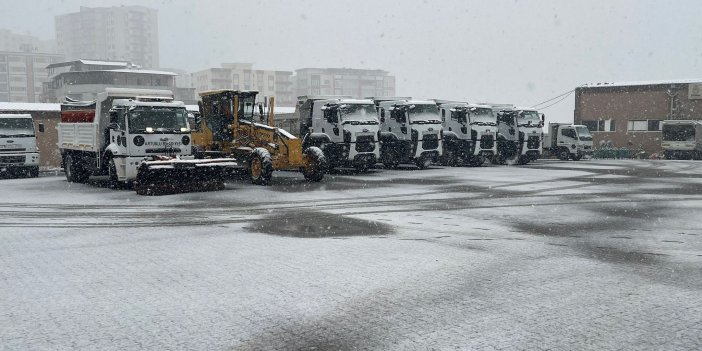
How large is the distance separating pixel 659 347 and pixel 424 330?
1.85m

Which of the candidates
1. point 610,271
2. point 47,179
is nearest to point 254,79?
point 47,179

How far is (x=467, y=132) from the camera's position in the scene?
28594mm

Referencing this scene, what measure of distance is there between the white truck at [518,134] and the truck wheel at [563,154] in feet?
20.3

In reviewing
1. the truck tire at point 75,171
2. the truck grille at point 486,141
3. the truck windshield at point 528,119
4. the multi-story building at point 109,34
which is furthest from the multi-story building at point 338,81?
the truck tire at point 75,171

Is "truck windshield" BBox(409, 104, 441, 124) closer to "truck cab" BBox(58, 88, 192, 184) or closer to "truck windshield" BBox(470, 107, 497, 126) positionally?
"truck windshield" BBox(470, 107, 497, 126)

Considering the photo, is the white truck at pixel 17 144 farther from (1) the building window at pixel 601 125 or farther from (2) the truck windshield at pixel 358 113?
(1) the building window at pixel 601 125

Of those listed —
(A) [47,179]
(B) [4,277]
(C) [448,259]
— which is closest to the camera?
(B) [4,277]

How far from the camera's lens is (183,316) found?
5594 millimetres

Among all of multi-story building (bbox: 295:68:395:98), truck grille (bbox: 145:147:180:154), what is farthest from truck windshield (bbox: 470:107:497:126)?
multi-story building (bbox: 295:68:395:98)

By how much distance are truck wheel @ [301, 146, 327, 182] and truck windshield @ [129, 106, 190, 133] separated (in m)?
3.85

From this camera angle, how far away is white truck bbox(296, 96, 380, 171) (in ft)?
74.4

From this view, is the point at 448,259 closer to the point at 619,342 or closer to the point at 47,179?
the point at 619,342

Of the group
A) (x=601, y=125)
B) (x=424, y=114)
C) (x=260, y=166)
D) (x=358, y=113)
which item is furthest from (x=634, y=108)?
(x=260, y=166)

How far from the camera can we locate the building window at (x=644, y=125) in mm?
44469
